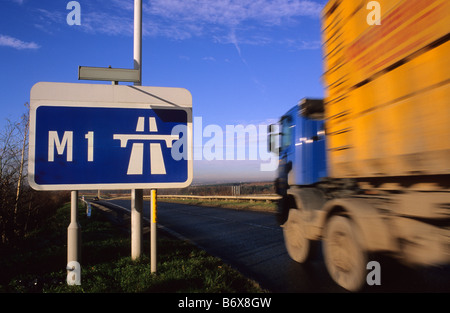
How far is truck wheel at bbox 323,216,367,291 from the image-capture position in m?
4.29

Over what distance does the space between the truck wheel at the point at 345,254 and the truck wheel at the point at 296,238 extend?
978 mm

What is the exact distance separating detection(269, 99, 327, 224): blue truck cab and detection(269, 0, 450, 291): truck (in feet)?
0.22

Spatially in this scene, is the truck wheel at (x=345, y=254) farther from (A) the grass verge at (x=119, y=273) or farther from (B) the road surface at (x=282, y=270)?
(A) the grass verge at (x=119, y=273)

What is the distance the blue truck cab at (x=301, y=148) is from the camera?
20.4 ft

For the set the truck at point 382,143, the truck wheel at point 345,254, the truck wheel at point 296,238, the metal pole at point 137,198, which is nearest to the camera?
the truck at point 382,143

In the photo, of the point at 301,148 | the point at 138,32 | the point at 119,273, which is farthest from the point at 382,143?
the point at 138,32

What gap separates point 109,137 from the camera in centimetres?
398

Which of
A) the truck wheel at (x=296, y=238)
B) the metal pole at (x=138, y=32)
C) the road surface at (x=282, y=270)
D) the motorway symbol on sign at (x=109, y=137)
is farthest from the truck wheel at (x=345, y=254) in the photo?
the metal pole at (x=138, y=32)

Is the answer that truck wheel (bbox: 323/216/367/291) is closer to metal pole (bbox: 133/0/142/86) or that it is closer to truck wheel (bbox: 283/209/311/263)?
truck wheel (bbox: 283/209/311/263)

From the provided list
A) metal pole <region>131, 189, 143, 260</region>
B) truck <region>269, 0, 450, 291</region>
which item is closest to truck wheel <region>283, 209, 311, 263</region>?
truck <region>269, 0, 450, 291</region>

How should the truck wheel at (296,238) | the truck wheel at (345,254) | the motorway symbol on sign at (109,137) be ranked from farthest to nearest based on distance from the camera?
the truck wheel at (296,238) < the truck wheel at (345,254) < the motorway symbol on sign at (109,137)

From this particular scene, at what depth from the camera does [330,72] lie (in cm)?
534
